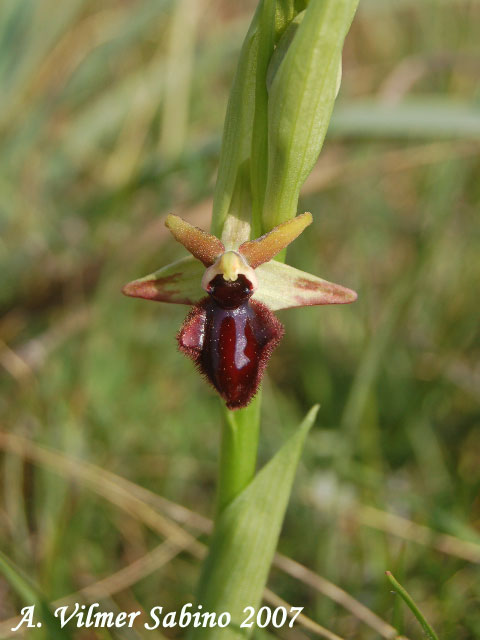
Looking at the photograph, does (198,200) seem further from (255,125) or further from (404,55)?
(404,55)

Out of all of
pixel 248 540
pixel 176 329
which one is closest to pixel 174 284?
pixel 248 540

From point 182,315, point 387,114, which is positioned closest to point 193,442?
point 182,315

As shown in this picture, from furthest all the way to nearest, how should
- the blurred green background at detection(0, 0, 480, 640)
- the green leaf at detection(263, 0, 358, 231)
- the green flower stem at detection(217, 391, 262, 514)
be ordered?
the blurred green background at detection(0, 0, 480, 640)
the green flower stem at detection(217, 391, 262, 514)
the green leaf at detection(263, 0, 358, 231)

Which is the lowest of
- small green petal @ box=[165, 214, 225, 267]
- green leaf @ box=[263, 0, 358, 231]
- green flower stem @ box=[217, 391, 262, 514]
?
green flower stem @ box=[217, 391, 262, 514]

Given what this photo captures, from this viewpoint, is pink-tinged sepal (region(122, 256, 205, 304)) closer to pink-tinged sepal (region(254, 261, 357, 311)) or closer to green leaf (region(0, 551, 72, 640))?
pink-tinged sepal (region(254, 261, 357, 311))

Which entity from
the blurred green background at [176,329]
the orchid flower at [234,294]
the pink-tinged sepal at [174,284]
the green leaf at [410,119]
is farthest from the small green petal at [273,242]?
the green leaf at [410,119]

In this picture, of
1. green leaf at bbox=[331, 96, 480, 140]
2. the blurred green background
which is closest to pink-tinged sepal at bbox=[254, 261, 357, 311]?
the blurred green background

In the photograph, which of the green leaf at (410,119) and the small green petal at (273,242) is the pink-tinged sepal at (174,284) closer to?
the small green petal at (273,242)
